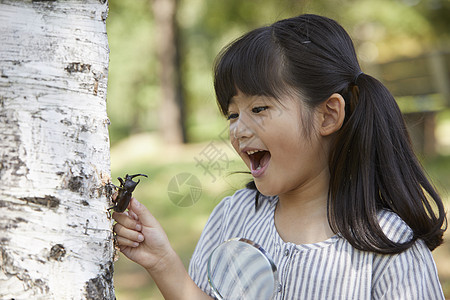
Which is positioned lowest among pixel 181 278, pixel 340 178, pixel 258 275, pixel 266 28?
pixel 181 278

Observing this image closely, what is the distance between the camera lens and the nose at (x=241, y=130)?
154 centimetres

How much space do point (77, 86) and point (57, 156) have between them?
0.56ft

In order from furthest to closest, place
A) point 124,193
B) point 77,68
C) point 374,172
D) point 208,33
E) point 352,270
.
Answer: point 208,33 → point 374,172 → point 352,270 → point 124,193 → point 77,68

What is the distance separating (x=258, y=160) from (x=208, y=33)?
45.7ft

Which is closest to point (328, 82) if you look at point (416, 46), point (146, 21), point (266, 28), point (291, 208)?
point (266, 28)

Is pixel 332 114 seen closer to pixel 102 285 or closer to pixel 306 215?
pixel 306 215

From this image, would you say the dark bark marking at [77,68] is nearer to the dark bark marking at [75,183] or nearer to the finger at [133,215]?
the dark bark marking at [75,183]

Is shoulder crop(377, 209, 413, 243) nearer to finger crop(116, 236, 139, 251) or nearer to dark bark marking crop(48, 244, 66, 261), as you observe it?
finger crop(116, 236, 139, 251)

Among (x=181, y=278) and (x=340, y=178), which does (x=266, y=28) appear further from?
(x=181, y=278)

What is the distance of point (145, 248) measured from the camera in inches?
58.3

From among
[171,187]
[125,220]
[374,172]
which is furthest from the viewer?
[171,187]

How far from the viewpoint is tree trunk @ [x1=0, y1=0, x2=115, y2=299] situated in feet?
3.59

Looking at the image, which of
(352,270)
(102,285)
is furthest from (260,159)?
(102,285)

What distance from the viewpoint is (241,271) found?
135 centimetres
